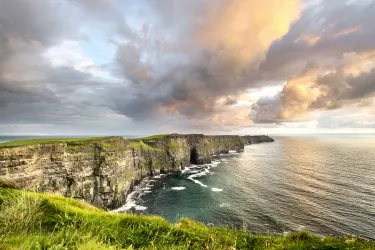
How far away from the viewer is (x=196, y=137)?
134m

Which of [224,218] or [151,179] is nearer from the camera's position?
[224,218]

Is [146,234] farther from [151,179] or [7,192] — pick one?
[151,179]

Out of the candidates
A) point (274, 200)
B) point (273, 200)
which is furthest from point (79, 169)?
point (274, 200)

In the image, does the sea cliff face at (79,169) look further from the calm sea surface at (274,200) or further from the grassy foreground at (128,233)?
the grassy foreground at (128,233)

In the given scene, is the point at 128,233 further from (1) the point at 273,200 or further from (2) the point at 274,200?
(2) the point at 274,200

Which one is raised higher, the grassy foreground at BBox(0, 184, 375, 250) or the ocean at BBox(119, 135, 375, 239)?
the grassy foreground at BBox(0, 184, 375, 250)

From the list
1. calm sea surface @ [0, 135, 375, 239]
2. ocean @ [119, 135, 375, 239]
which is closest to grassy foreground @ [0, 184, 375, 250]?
ocean @ [119, 135, 375, 239]

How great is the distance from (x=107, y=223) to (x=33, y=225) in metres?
3.57

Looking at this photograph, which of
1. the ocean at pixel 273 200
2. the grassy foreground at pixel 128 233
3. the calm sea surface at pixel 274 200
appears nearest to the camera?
the grassy foreground at pixel 128 233

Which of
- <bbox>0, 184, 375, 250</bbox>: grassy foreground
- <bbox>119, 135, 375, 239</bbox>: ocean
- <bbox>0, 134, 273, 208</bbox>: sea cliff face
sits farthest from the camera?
<bbox>119, 135, 375, 239</bbox>: ocean

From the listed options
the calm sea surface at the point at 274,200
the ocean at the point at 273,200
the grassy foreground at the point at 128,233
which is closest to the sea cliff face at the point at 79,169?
the ocean at the point at 273,200

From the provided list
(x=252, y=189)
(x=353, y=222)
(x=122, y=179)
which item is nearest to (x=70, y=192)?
(x=122, y=179)

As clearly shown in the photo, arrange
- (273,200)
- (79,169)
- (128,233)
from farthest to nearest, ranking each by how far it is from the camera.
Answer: (273,200), (79,169), (128,233)

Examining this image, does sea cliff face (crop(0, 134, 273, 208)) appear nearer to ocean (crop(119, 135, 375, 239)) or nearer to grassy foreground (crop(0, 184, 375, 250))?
ocean (crop(119, 135, 375, 239))
